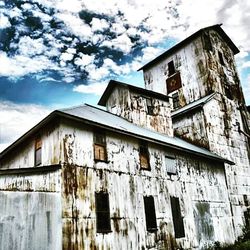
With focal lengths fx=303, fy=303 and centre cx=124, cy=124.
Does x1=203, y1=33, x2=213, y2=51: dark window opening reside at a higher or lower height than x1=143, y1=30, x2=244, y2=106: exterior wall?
higher

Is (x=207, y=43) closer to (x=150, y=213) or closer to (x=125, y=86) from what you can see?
(x=125, y=86)

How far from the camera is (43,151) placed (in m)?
14.5

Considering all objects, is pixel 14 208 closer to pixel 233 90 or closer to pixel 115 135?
pixel 115 135

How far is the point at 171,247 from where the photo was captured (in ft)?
52.7

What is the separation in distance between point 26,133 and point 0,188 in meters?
4.28

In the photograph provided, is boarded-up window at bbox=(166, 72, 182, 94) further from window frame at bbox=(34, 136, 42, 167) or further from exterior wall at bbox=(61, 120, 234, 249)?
window frame at bbox=(34, 136, 42, 167)

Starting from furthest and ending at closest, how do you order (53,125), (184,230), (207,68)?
(207,68), (184,230), (53,125)

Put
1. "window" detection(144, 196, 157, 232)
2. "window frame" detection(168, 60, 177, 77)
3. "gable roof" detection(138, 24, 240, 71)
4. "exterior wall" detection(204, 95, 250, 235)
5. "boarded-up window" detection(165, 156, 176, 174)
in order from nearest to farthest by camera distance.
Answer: "window" detection(144, 196, 157, 232), "boarded-up window" detection(165, 156, 176, 174), "exterior wall" detection(204, 95, 250, 235), "gable roof" detection(138, 24, 240, 71), "window frame" detection(168, 60, 177, 77)

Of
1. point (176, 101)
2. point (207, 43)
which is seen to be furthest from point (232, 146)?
point (207, 43)

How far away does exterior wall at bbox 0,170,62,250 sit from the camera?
10898 millimetres

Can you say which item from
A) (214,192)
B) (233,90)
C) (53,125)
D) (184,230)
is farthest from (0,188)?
(233,90)

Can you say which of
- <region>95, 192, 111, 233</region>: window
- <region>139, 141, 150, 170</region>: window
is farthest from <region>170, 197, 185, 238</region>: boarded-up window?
<region>95, 192, 111, 233</region>: window

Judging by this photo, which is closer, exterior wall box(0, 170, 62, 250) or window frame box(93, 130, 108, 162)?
exterior wall box(0, 170, 62, 250)

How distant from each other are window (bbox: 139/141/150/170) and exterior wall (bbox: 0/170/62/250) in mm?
5633
